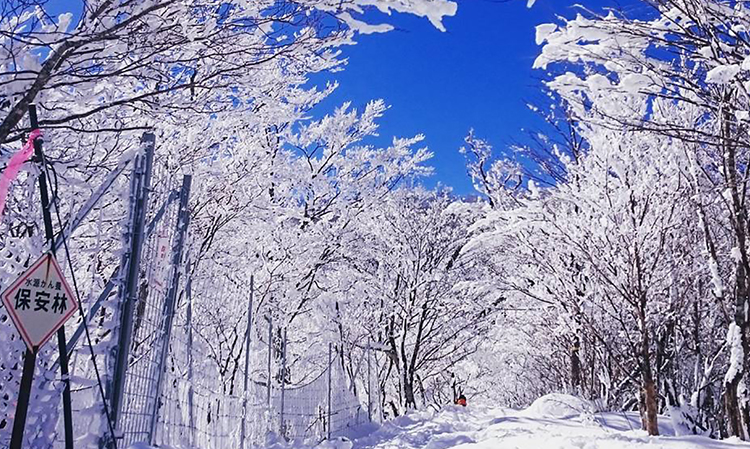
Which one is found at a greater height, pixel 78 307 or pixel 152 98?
pixel 152 98

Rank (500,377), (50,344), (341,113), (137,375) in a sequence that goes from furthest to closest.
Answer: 1. (500,377)
2. (341,113)
3. (137,375)
4. (50,344)

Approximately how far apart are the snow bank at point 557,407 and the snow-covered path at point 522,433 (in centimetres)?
3

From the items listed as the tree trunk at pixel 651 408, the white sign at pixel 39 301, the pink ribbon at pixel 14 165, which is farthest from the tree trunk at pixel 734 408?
the pink ribbon at pixel 14 165

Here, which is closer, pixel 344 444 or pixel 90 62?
pixel 90 62

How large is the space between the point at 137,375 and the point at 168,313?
23.8 inches

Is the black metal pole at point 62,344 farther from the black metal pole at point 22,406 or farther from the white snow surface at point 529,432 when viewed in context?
the white snow surface at point 529,432

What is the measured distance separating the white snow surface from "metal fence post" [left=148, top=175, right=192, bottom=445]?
2.81 m

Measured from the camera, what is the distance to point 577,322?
34.1 ft

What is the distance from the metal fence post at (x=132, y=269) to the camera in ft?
12.8

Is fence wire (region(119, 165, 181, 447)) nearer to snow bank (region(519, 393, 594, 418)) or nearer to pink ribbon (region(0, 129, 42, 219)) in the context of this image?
pink ribbon (region(0, 129, 42, 219))

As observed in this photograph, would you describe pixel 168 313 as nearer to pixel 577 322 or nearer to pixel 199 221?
pixel 199 221

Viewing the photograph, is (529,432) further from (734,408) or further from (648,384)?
(734,408)

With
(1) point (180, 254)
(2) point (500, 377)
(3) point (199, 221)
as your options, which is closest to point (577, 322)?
(3) point (199, 221)

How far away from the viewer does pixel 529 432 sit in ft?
28.1
